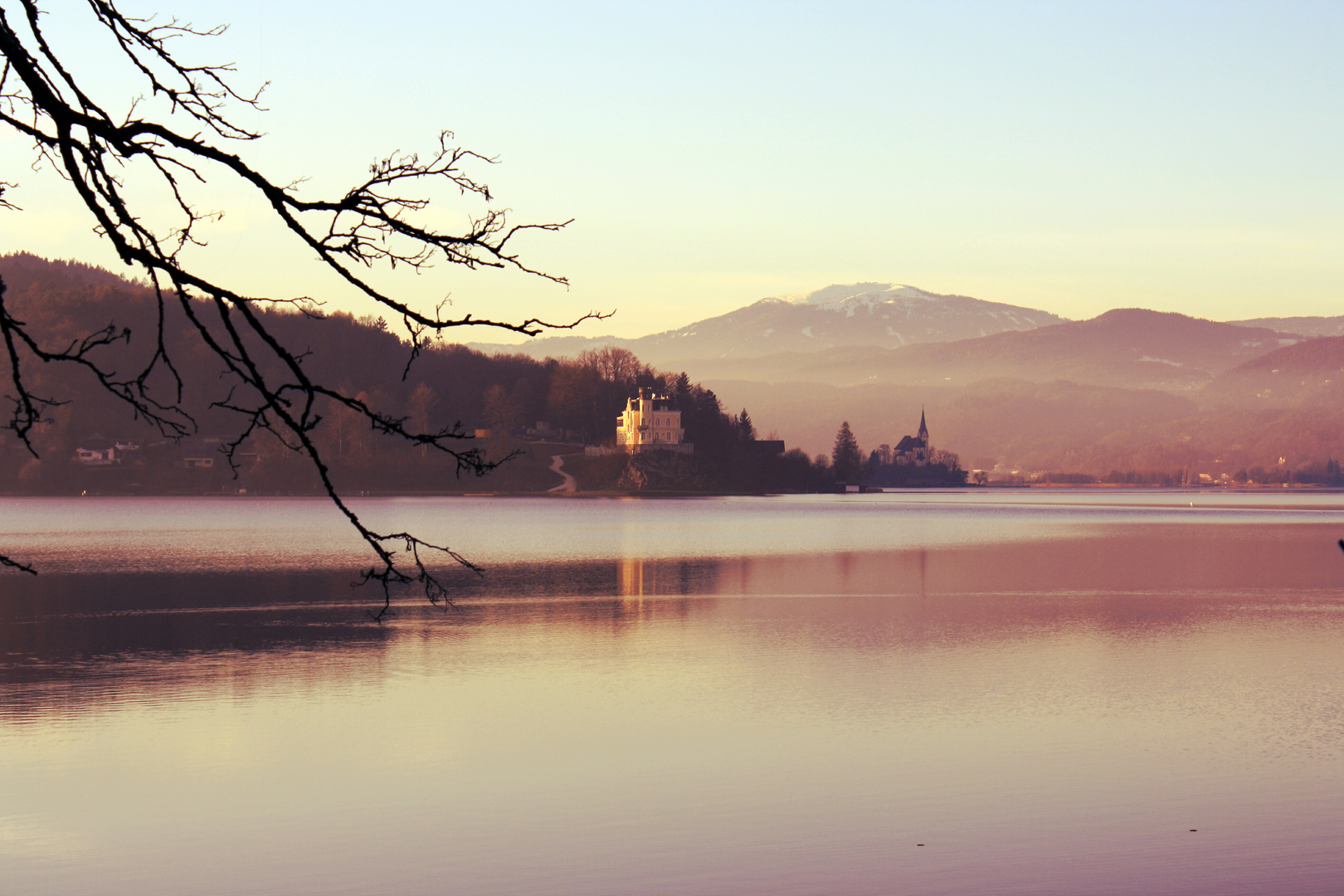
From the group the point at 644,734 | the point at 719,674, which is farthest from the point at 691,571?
the point at 644,734

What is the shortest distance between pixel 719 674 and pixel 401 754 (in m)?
9.91

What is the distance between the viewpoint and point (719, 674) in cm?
2838

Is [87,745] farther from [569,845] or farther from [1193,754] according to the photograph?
[1193,754]

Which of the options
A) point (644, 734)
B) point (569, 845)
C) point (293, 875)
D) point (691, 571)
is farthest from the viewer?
point (691, 571)

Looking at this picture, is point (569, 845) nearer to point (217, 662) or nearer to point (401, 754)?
point (401, 754)

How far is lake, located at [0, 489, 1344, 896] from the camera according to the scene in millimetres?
14531

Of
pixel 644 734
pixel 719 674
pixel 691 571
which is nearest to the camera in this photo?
pixel 644 734

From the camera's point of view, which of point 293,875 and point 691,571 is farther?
point 691,571

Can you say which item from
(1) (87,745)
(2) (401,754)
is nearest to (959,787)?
(2) (401,754)

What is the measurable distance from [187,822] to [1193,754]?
14.8 metres

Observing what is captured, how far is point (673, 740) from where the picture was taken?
21.3 meters

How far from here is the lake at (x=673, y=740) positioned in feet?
47.7

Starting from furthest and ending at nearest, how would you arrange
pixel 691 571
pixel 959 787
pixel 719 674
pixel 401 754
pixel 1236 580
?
pixel 691 571, pixel 1236 580, pixel 719 674, pixel 401 754, pixel 959 787

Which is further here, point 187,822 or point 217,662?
point 217,662
